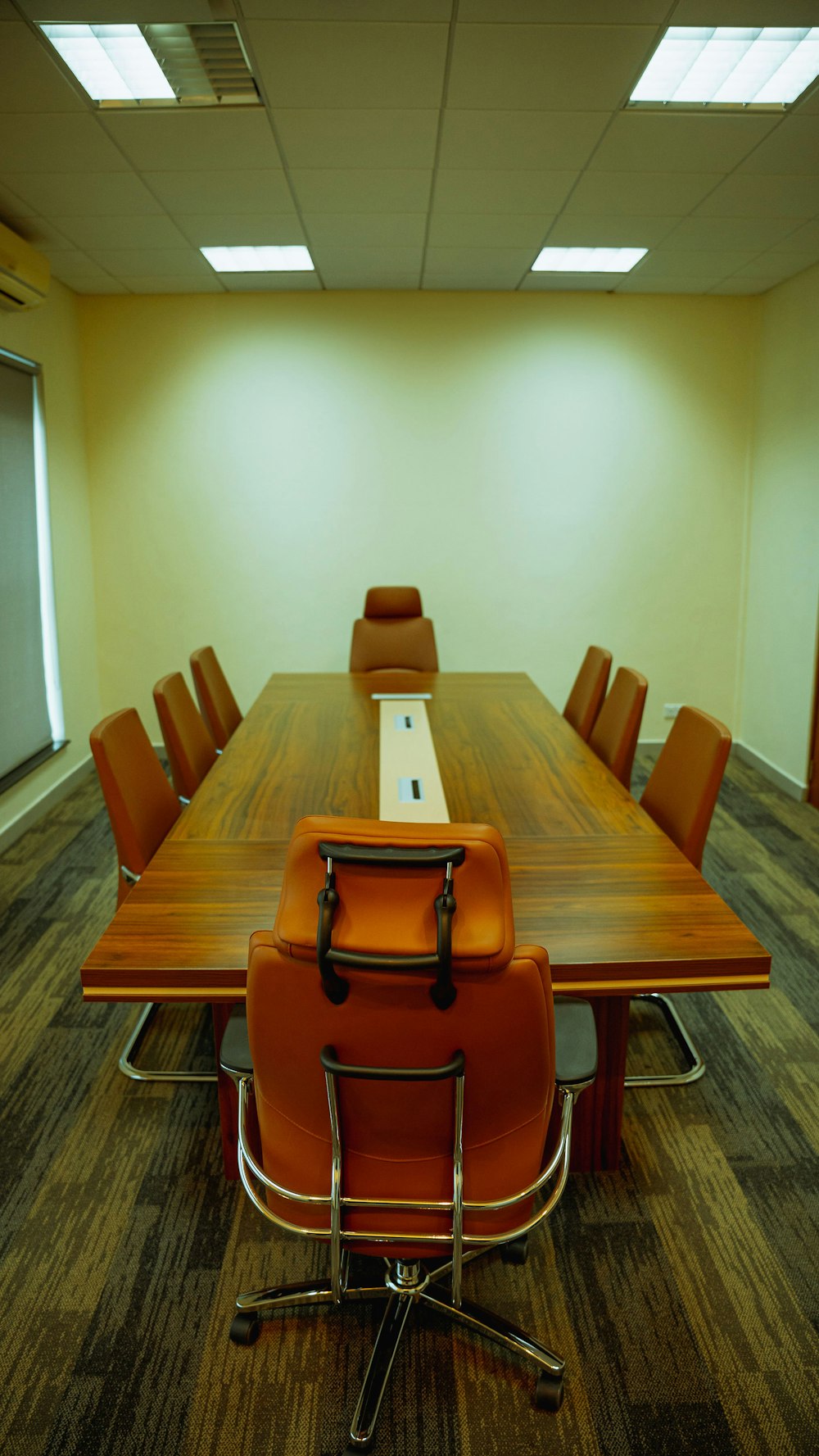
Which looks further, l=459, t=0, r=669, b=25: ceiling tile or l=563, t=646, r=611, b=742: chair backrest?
l=563, t=646, r=611, b=742: chair backrest

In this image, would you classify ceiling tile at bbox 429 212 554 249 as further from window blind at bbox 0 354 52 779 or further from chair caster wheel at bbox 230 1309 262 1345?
chair caster wheel at bbox 230 1309 262 1345

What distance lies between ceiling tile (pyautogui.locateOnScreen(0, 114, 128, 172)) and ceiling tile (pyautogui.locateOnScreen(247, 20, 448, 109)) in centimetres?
71

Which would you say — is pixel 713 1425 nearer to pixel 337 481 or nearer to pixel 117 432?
pixel 337 481

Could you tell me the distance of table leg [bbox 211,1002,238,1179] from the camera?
6.95ft

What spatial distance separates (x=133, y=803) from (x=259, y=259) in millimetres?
3495

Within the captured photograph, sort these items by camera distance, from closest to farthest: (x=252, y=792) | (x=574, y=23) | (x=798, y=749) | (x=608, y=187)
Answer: (x=574, y=23), (x=252, y=792), (x=608, y=187), (x=798, y=749)

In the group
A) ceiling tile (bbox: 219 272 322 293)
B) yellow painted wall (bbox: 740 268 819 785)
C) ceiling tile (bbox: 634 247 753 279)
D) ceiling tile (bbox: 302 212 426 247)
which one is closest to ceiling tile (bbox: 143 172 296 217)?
ceiling tile (bbox: 302 212 426 247)

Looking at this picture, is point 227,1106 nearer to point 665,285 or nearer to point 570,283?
point 570,283

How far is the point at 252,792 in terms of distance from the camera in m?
2.73

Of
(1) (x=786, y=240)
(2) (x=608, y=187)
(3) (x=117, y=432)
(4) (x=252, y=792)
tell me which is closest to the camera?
(4) (x=252, y=792)

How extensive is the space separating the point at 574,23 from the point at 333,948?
2605 millimetres

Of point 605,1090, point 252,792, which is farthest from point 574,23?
point 605,1090

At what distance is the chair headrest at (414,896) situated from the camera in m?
1.21

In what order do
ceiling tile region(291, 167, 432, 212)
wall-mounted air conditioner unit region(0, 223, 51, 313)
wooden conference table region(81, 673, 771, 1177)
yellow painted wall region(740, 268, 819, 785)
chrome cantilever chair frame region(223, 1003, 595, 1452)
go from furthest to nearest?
yellow painted wall region(740, 268, 819, 785), wall-mounted air conditioner unit region(0, 223, 51, 313), ceiling tile region(291, 167, 432, 212), wooden conference table region(81, 673, 771, 1177), chrome cantilever chair frame region(223, 1003, 595, 1452)
